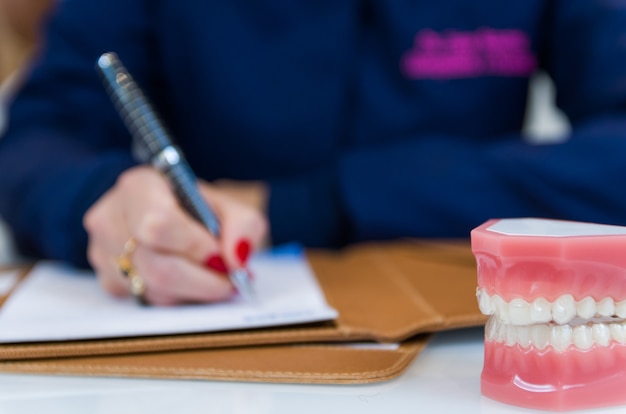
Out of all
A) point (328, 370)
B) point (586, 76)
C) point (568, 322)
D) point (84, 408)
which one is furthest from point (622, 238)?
point (586, 76)

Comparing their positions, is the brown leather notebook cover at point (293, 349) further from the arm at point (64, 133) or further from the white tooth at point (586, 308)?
the arm at point (64, 133)

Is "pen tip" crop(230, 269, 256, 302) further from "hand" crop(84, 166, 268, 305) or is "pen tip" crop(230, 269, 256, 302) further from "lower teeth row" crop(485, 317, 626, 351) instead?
"lower teeth row" crop(485, 317, 626, 351)

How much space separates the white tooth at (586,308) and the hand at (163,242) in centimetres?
28

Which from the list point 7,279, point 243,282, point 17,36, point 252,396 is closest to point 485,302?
point 252,396

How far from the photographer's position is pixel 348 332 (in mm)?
470

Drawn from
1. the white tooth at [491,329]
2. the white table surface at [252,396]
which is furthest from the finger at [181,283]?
the white tooth at [491,329]

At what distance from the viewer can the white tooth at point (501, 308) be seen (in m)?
0.36

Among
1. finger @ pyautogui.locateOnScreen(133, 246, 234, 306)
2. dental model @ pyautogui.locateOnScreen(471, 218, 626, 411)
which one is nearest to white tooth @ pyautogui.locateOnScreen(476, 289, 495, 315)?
dental model @ pyautogui.locateOnScreen(471, 218, 626, 411)

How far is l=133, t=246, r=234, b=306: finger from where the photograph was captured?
55 cm

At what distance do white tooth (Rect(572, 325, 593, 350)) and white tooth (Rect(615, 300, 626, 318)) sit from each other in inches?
0.7

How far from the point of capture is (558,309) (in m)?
0.35

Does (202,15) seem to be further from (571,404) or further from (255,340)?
(571,404)

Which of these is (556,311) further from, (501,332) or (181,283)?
(181,283)

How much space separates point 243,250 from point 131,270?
0.09m
